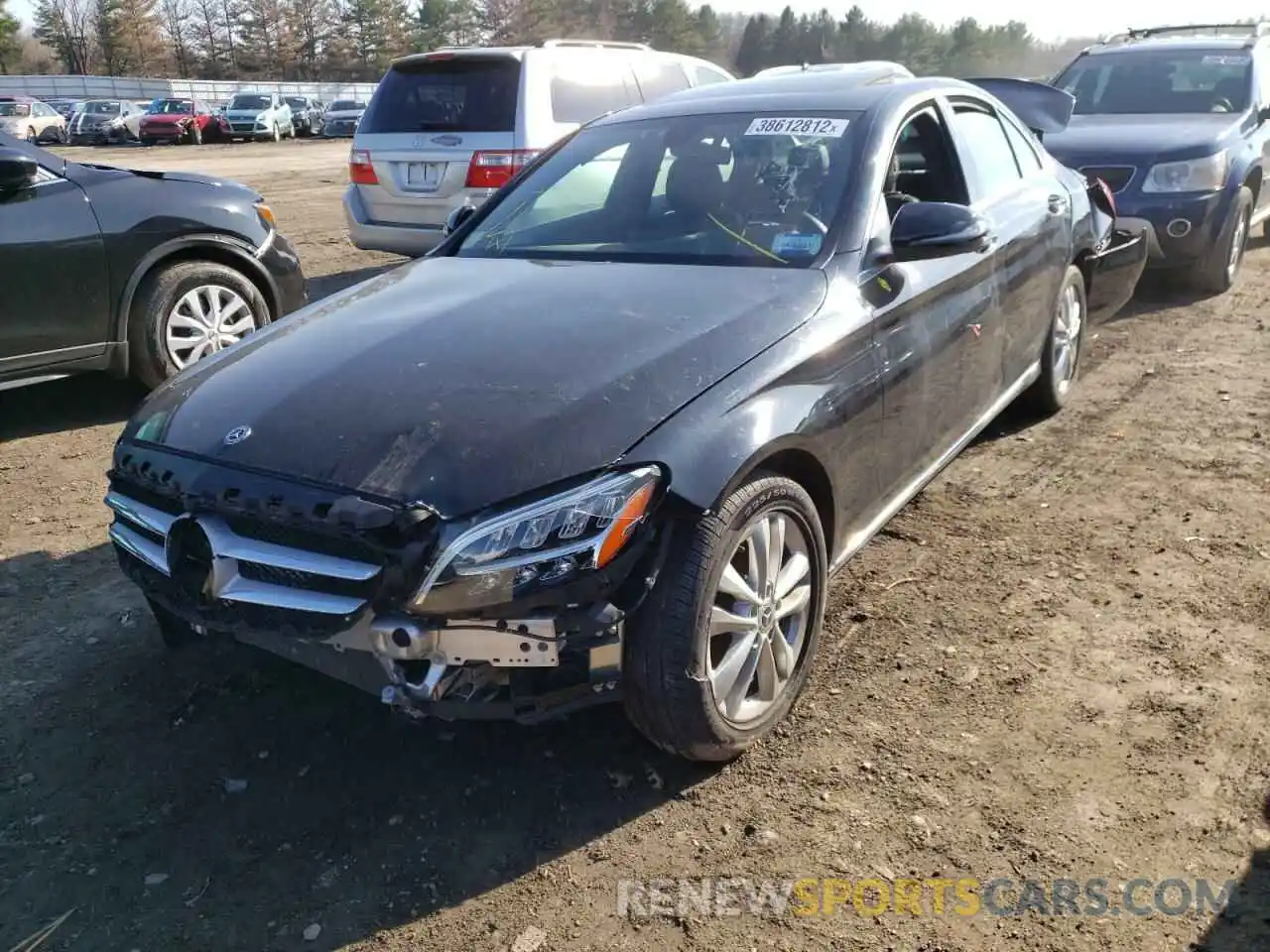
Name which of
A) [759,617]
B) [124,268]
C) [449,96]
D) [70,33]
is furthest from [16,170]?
[70,33]

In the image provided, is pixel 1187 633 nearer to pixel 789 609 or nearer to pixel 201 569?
pixel 789 609

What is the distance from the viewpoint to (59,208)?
17.7ft

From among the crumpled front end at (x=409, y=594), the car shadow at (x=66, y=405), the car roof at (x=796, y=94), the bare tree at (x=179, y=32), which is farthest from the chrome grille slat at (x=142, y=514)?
the bare tree at (x=179, y=32)

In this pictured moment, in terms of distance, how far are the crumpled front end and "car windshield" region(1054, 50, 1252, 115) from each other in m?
8.32

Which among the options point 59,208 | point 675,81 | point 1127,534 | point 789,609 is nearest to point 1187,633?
point 1127,534

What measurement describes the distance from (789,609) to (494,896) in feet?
3.48

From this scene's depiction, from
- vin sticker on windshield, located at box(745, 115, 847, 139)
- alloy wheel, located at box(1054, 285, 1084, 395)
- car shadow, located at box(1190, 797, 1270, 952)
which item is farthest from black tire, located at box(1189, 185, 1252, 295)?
car shadow, located at box(1190, 797, 1270, 952)

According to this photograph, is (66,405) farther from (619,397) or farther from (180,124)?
(180,124)

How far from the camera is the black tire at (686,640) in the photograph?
8.25ft

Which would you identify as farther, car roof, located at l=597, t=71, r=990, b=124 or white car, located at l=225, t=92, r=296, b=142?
white car, located at l=225, t=92, r=296, b=142

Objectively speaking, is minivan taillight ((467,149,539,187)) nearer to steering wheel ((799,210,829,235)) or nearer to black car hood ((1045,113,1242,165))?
black car hood ((1045,113,1242,165))

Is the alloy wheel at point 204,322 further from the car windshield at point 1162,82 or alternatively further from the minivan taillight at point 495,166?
the car windshield at point 1162,82

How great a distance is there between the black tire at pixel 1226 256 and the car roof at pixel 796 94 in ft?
14.7

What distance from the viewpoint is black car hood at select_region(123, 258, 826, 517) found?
2465 mm
